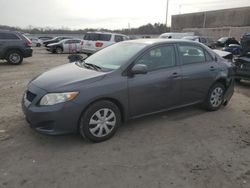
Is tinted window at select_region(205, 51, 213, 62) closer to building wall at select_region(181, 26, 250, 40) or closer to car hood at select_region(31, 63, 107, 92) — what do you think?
car hood at select_region(31, 63, 107, 92)

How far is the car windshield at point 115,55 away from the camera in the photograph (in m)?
4.30

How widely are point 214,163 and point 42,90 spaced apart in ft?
8.64

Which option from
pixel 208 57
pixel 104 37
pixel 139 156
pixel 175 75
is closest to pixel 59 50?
pixel 104 37

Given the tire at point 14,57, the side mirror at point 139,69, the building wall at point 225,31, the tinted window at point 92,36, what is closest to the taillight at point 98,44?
the tinted window at point 92,36

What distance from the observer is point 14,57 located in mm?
12641

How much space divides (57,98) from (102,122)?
78 centimetres

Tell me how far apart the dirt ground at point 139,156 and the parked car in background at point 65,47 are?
17.5 m

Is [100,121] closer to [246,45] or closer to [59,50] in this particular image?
[246,45]

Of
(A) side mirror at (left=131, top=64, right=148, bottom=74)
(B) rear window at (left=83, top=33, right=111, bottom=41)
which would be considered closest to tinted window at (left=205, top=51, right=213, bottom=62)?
(A) side mirror at (left=131, top=64, right=148, bottom=74)

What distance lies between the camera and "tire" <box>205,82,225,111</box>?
17.9ft

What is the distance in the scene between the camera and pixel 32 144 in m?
3.90

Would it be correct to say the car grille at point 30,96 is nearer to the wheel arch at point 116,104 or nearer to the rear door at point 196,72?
the wheel arch at point 116,104

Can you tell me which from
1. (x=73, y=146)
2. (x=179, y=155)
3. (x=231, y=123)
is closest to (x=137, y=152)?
(x=179, y=155)

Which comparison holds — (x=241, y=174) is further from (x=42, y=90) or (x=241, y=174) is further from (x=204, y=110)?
(x=42, y=90)
